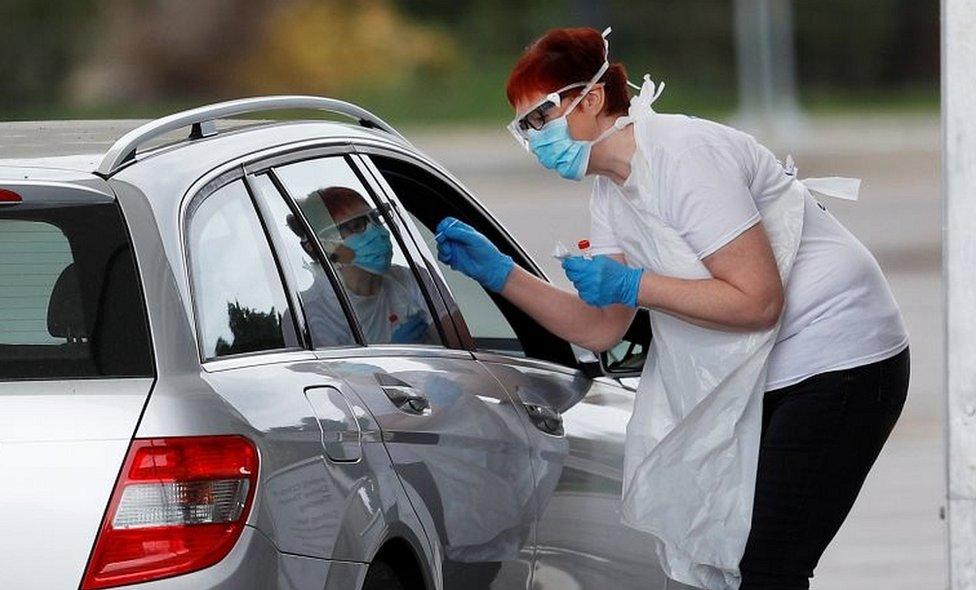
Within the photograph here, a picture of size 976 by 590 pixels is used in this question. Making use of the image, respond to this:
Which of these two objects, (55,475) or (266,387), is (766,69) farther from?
(55,475)

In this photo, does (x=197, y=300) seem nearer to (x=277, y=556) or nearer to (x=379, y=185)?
(x=277, y=556)

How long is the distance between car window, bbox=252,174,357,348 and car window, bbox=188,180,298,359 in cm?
8

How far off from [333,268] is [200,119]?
47 centimetres

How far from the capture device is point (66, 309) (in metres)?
3.44

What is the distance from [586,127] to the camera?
15.1 feet

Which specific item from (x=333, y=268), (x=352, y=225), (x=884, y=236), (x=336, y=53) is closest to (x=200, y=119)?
(x=333, y=268)

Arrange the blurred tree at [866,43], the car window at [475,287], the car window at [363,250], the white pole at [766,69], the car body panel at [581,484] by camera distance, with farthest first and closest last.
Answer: the blurred tree at [866,43]
the white pole at [766,69]
the car window at [475,287]
the car body panel at [581,484]
the car window at [363,250]

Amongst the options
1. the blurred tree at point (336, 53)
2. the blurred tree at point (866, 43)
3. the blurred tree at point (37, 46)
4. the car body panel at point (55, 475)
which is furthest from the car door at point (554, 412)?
the blurred tree at point (866, 43)

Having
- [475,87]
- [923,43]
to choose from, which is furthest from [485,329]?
[923,43]

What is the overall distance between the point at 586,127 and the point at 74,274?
1.51 m

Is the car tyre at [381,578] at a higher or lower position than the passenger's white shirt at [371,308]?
lower

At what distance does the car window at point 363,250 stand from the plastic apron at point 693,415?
515 millimetres

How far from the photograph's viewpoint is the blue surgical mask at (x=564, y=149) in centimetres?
458

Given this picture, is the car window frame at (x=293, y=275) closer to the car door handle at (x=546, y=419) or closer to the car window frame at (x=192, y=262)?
the car window frame at (x=192, y=262)
